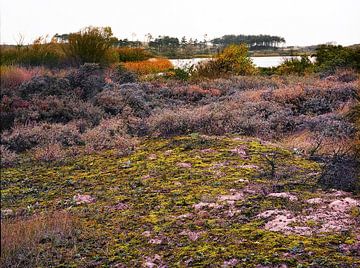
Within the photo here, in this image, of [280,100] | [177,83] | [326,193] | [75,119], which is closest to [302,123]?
[280,100]

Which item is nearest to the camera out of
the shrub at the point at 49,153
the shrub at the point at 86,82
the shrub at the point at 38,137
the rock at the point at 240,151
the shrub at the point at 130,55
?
the rock at the point at 240,151

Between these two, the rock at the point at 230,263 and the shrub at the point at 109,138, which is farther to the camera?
the shrub at the point at 109,138

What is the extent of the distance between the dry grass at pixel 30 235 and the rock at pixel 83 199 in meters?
0.48

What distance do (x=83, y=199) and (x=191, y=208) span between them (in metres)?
1.55

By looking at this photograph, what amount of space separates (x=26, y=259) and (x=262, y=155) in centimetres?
435

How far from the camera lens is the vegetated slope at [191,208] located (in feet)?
13.3

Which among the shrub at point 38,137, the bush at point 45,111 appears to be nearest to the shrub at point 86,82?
the bush at point 45,111

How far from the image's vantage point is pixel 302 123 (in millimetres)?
10211

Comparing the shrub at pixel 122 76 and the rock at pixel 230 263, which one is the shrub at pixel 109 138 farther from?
the shrub at pixel 122 76

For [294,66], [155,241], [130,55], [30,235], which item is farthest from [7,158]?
[130,55]

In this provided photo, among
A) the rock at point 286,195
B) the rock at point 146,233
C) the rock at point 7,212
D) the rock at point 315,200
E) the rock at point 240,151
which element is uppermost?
the rock at point 240,151

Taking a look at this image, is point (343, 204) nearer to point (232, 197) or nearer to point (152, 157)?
point (232, 197)

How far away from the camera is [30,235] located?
14.7 ft

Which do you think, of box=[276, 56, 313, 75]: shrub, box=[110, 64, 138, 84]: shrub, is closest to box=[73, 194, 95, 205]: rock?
box=[110, 64, 138, 84]: shrub
